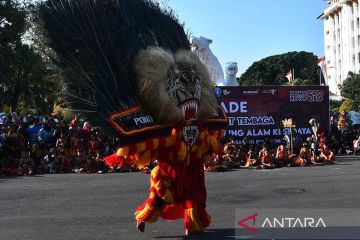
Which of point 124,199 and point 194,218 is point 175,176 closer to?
point 194,218

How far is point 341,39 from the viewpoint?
77.3m

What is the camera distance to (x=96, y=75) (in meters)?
5.84

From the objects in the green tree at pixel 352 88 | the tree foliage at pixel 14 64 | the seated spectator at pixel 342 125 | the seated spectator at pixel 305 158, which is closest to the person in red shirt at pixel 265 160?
the seated spectator at pixel 305 158

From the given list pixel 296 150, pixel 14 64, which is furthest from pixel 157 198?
pixel 14 64

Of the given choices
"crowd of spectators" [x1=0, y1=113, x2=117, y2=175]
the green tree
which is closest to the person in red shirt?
"crowd of spectators" [x1=0, y1=113, x2=117, y2=175]

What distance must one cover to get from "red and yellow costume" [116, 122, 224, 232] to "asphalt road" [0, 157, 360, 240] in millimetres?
283

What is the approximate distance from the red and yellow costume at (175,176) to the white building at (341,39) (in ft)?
224

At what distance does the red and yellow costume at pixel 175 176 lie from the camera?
5.65 m

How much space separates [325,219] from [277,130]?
1151 centimetres

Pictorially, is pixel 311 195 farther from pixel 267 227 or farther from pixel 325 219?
pixel 267 227

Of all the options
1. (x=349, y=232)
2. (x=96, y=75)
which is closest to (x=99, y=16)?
(x=96, y=75)

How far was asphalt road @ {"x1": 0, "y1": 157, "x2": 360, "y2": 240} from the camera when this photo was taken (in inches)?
246

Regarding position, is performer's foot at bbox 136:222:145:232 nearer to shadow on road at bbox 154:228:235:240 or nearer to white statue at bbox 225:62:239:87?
shadow on road at bbox 154:228:235:240

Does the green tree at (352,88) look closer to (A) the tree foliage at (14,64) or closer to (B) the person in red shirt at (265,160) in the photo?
(A) the tree foliage at (14,64)
